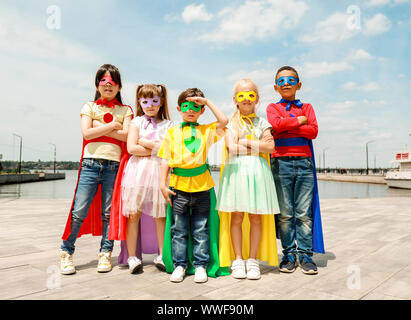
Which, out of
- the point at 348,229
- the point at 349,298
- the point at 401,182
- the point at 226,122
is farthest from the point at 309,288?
the point at 401,182

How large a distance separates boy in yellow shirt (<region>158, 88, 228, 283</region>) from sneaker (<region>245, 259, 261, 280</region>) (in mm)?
261

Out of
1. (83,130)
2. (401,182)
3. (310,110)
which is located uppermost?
(310,110)

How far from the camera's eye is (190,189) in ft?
9.57

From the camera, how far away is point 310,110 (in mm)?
3383

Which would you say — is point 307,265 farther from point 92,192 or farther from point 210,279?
point 92,192

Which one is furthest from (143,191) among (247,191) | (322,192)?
(322,192)

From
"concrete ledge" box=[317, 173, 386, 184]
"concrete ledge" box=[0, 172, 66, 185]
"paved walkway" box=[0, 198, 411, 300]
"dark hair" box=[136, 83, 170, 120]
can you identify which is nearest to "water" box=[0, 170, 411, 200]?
"concrete ledge" box=[0, 172, 66, 185]

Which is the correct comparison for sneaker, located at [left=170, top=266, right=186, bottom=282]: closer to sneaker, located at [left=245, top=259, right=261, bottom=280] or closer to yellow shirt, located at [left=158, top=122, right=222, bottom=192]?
sneaker, located at [left=245, top=259, right=261, bottom=280]

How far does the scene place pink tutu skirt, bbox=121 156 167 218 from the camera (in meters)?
3.04

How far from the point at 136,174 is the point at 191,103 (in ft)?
3.07

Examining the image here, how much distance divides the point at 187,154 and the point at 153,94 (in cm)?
80

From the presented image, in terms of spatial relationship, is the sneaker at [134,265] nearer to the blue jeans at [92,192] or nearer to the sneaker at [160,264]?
the sneaker at [160,264]

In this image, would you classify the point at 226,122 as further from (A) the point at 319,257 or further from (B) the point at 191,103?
(A) the point at 319,257
